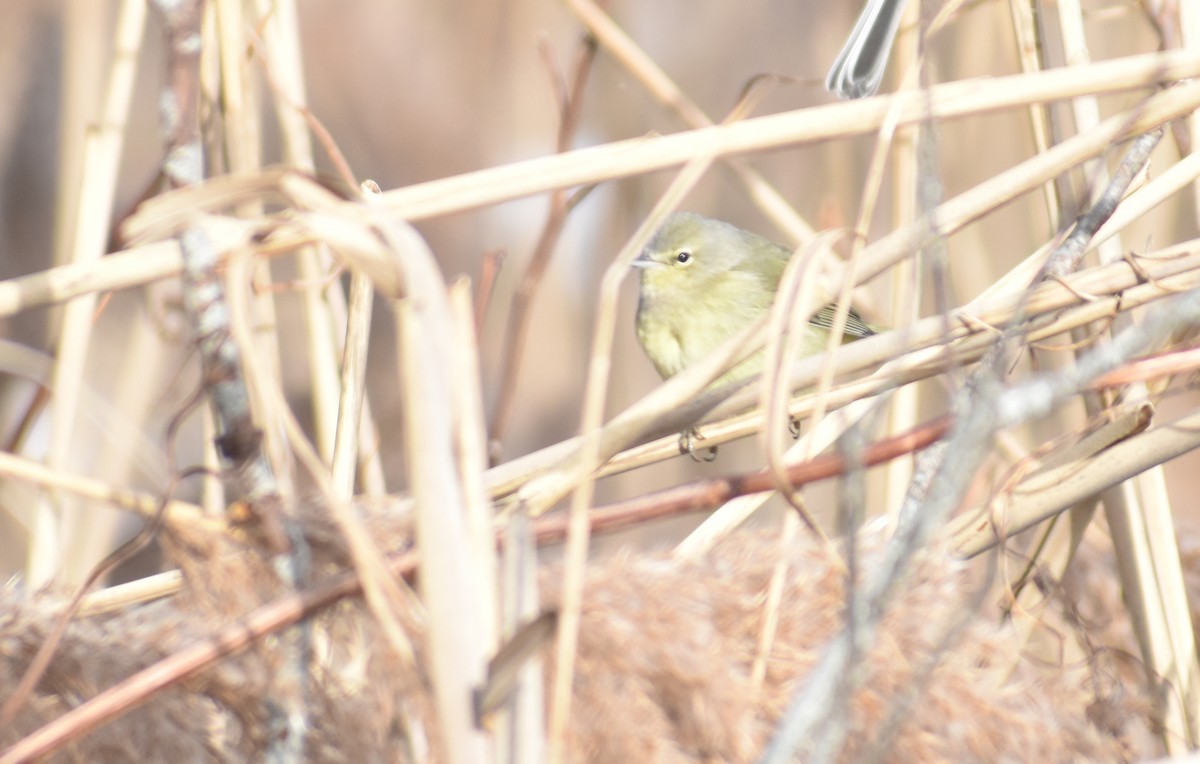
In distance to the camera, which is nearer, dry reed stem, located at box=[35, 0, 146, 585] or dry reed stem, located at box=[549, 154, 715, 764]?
dry reed stem, located at box=[549, 154, 715, 764]

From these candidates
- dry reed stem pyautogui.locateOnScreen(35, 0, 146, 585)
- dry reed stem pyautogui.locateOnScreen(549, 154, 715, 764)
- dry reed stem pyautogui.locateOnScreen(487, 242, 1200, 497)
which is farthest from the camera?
dry reed stem pyautogui.locateOnScreen(35, 0, 146, 585)

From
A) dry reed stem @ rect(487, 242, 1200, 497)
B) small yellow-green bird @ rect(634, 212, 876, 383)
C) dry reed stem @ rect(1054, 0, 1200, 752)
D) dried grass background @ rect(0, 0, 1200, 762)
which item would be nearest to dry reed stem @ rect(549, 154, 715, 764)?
dried grass background @ rect(0, 0, 1200, 762)

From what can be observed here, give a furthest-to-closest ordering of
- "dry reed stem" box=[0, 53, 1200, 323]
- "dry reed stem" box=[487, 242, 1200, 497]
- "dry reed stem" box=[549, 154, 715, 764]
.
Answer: "dry reed stem" box=[487, 242, 1200, 497], "dry reed stem" box=[0, 53, 1200, 323], "dry reed stem" box=[549, 154, 715, 764]

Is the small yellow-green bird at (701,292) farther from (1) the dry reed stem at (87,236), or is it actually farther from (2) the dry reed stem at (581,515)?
(2) the dry reed stem at (581,515)

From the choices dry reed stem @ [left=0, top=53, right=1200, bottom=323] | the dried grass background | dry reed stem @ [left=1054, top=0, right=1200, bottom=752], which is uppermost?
dry reed stem @ [left=0, top=53, right=1200, bottom=323]

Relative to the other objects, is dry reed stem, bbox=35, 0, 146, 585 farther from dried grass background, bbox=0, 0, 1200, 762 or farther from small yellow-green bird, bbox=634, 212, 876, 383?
small yellow-green bird, bbox=634, 212, 876, 383

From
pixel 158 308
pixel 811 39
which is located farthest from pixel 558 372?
pixel 158 308

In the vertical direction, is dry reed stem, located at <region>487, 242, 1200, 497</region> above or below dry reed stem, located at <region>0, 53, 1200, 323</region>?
below

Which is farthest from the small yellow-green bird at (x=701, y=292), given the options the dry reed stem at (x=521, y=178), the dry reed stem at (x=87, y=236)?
the dry reed stem at (x=521, y=178)

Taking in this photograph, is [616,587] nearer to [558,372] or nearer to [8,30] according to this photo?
[558,372]
